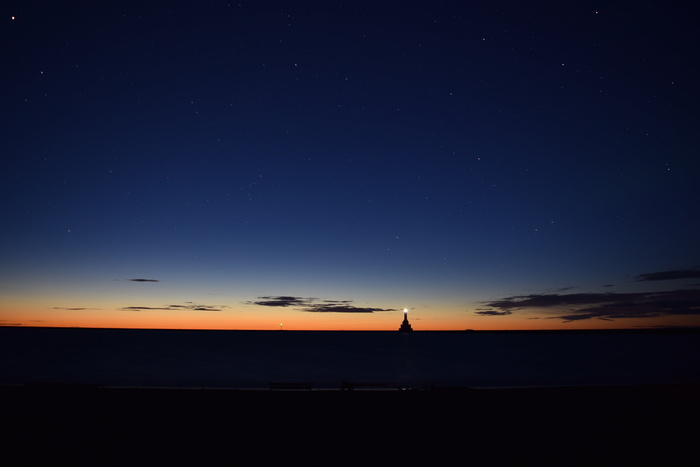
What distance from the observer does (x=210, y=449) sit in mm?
10672

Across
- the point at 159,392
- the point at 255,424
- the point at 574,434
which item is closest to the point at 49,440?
the point at 255,424

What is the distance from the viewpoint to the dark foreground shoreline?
10.2 m

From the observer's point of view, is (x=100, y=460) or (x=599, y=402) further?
(x=599, y=402)

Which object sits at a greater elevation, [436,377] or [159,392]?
[159,392]

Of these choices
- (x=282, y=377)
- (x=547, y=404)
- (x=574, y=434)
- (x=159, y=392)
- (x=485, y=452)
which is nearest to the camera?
(x=485, y=452)

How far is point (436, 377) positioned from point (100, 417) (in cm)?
5575

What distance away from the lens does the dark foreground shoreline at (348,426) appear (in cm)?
1021

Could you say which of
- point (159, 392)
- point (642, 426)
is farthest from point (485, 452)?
point (159, 392)

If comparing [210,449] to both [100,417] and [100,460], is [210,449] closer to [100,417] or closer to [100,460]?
[100,460]

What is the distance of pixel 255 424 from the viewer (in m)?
13.0

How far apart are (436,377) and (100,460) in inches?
2304

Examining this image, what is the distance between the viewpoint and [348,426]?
12891 mm

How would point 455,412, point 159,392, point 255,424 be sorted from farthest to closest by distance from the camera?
point 159,392, point 455,412, point 255,424

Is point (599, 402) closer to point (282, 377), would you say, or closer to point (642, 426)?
point (642, 426)
